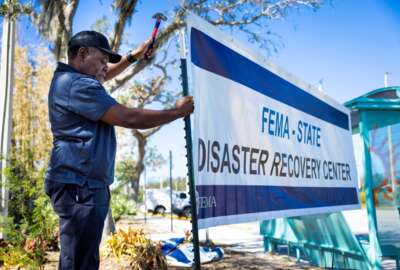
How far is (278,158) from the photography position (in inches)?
143

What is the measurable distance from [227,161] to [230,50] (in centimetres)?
89

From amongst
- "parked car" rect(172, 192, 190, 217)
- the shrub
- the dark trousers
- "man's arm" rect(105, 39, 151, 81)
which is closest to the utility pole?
the shrub

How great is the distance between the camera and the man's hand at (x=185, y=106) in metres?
2.15

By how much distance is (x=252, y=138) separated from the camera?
3.21 metres

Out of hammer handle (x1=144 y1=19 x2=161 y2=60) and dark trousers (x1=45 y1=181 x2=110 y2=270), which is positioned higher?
hammer handle (x1=144 y1=19 x2=161 y2=60)

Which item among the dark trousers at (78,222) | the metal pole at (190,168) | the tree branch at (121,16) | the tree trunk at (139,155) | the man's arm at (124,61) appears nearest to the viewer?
the dark trousers at (78,222)

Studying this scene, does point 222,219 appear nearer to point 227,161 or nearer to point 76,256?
point 227,161

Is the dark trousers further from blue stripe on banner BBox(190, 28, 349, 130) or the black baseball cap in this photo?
blue stripe on banner BBox(190, 28, 349, 130)

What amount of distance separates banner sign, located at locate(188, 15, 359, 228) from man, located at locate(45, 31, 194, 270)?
0.59 m

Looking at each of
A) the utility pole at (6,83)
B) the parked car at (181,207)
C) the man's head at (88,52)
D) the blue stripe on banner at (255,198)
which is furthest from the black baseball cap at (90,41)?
the parked car at (181,207)

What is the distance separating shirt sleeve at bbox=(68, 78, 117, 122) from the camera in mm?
1928

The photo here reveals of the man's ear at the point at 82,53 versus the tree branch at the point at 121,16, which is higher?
the tree branch at the point at 121,16

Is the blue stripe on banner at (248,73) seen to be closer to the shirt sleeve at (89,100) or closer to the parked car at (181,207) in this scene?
the shirt sleeve at (89,100)

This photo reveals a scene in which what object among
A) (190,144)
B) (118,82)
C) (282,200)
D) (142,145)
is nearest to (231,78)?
(190,144)
